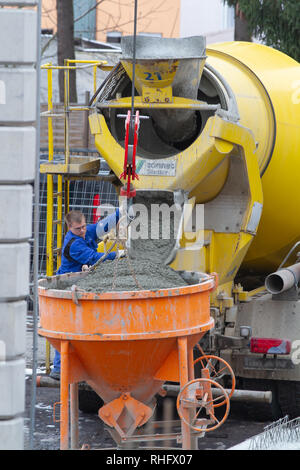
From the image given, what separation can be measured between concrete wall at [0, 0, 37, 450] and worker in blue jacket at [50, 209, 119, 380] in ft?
9.30

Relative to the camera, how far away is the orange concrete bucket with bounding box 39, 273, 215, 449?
566 cm

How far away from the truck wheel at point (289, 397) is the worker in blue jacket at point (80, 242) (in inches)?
77.7

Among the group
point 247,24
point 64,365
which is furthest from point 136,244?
point 247,24

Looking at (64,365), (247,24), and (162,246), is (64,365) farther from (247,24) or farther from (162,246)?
(247,24)

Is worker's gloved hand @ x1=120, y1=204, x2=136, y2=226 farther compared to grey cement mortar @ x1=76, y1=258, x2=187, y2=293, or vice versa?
worker's gloved hand @ x1=120, y1=204, x2=136, y2=226

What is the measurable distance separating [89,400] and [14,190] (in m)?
3.98

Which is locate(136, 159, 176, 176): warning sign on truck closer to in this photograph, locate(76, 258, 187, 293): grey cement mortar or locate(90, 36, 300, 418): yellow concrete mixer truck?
locate(90, 36, 300, 418): yellow concrete mixer truck

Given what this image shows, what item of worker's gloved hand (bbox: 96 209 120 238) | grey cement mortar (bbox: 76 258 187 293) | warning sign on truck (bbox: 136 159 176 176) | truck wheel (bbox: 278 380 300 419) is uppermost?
warning sign on truck (bbox: 136 159 176 176)

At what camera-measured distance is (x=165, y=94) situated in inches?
274

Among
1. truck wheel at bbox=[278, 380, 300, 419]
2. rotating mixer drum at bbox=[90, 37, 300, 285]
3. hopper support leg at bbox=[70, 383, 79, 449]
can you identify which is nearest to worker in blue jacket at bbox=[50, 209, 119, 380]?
rotating mixer drum at bbox=[90, 37, 300, 285]

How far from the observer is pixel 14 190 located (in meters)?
4.59

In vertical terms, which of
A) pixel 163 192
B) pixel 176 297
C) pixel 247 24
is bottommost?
pixel 176 297

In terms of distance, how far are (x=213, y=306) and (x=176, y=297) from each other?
5.81 ft

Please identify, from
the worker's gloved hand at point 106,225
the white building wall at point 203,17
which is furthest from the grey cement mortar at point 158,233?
the white building wall at point 203,17
